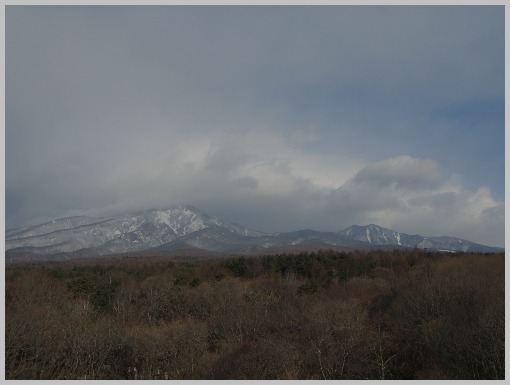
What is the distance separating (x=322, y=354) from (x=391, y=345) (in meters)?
6.70

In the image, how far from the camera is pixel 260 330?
37656 mm

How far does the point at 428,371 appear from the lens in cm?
2534

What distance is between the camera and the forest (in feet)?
74.2

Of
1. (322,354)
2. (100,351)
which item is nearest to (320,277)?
(322,354)

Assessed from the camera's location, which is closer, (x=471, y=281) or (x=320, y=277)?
(x=471, y=281)

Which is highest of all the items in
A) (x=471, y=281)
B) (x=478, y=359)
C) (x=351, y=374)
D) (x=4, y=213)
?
(x=4, y=213)

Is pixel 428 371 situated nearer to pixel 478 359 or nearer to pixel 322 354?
pixel 478 359

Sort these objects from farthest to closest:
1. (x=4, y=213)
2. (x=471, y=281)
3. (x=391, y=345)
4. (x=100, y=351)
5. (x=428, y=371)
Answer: (x=471, y=281) → (x=391, y=345) → (x=100, y=351) → (x=428, y=371) → (x=4, y=213)

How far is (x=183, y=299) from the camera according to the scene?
164 ft

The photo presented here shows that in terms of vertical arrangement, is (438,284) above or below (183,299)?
above

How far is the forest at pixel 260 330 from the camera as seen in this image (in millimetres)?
22609

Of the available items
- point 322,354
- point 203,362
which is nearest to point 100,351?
point 203,362

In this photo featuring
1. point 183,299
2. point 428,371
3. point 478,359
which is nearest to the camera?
point 478,359

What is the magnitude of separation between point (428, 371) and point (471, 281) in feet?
46.8
